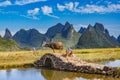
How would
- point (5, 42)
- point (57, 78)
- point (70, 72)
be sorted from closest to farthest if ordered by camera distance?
point (57, 78)
point (70, 72)
point (5, 42)

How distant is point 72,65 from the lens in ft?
123

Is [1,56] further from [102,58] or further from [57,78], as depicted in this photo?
[57,78]

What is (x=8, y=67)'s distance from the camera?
43.0m

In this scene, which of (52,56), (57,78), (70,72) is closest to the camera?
(57,78)

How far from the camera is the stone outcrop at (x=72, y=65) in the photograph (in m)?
32.4

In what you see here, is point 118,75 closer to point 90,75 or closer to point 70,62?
point 90,75

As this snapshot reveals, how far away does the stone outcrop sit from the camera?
3238 centimetres

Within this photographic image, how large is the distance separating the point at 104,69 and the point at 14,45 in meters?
157

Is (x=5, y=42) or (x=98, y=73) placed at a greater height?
(x=5, y=42)

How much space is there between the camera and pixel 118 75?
1187 inches

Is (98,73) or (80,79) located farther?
(98,73)

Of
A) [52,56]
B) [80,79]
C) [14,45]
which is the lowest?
[80,79]

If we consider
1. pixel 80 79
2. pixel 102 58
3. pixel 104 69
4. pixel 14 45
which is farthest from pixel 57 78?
pixel 14 45

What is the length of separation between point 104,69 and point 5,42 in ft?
519
